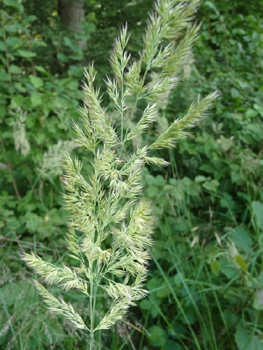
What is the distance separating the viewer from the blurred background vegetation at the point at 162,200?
1.53 metres

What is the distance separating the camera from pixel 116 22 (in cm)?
496

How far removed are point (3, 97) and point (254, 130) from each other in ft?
6.84

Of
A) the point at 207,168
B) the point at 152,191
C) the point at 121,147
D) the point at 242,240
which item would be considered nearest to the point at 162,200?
the point at 152,191

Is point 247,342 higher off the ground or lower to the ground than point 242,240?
lower

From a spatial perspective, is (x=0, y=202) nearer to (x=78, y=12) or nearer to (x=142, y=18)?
(x=78, y=12)

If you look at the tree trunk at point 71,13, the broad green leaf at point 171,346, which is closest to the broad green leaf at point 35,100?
the broad green leaf at point 171,346


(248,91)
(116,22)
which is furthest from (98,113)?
(116,22)

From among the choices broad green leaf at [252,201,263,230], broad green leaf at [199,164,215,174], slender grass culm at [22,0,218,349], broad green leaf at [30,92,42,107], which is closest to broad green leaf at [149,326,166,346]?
broad green leaf at [252,201,263,230]

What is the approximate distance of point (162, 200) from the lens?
2.04 metres

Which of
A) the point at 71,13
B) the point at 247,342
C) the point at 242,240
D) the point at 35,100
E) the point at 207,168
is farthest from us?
the point at 71,13

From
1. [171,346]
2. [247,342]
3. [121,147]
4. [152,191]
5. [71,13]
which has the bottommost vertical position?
[171,346]

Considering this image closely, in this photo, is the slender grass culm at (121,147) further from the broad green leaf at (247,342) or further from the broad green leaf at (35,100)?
the broad green leaf at (35,100)

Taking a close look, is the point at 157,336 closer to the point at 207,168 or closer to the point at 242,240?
the point at 242,240

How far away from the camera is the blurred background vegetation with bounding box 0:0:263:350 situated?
153cm
